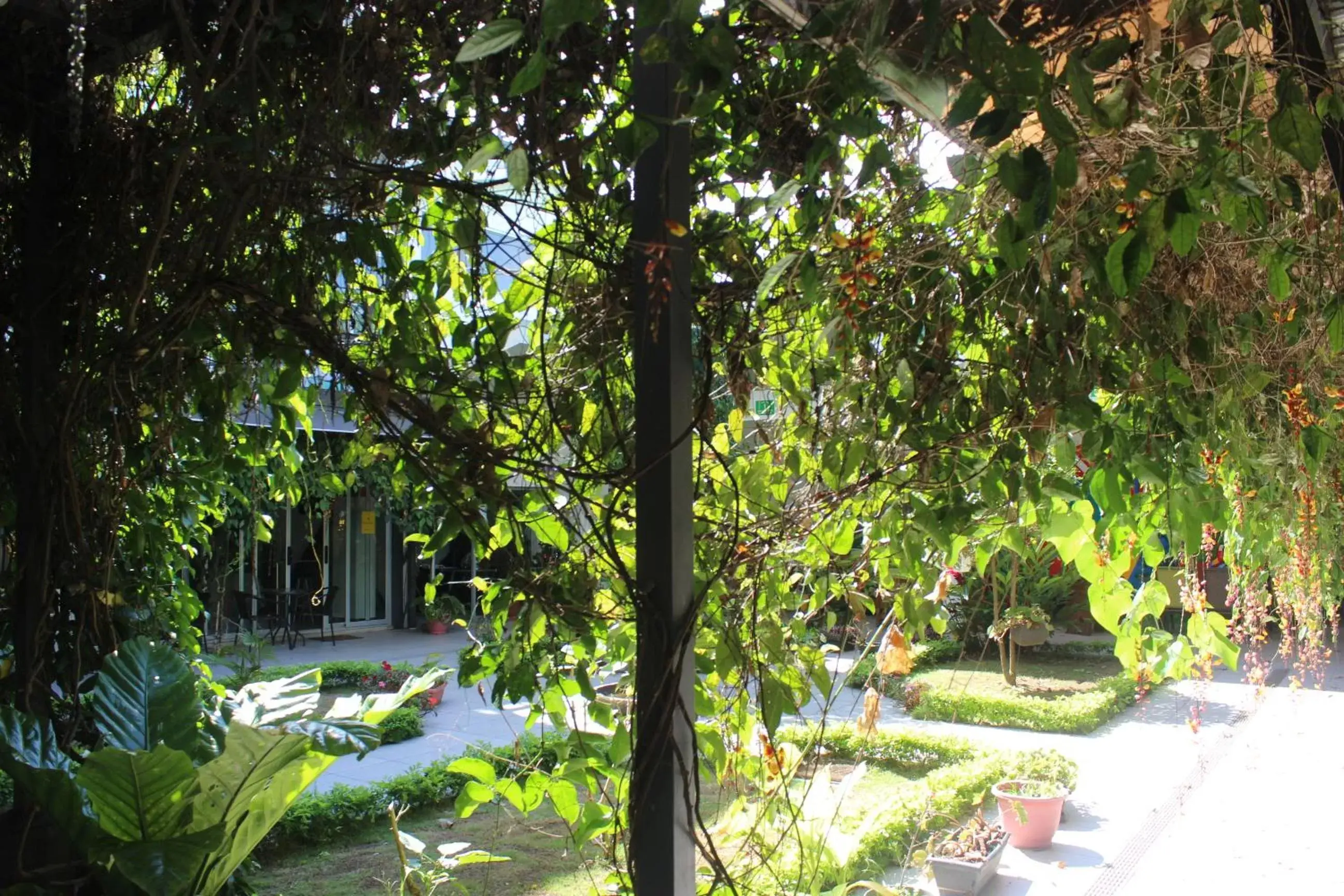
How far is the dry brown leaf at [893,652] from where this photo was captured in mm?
2270

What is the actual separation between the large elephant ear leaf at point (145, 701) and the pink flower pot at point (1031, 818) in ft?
15.9

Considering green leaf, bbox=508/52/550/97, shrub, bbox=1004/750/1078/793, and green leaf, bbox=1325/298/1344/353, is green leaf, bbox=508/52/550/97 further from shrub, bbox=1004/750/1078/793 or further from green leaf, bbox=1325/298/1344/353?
shrub, bbox=1004/750/1078/793

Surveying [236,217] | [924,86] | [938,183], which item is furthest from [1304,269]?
[236,217]

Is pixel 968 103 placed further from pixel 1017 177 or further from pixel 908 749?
pixel 908 749

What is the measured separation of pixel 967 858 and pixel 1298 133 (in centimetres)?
461

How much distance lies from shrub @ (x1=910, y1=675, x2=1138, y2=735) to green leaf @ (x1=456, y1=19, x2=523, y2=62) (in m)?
8.08

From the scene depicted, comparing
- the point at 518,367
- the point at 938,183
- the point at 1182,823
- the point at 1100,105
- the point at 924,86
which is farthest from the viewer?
the point at 1182,823

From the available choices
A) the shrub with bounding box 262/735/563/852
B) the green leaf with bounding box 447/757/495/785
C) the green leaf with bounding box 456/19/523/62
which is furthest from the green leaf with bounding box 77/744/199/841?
the shrub with bounding box 262/735/563/852

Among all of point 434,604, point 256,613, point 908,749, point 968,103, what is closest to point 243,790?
point 434,604

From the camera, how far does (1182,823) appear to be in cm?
609

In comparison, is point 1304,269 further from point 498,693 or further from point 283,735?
point 283,735

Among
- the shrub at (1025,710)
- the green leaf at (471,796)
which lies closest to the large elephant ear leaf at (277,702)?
the green leaf at (471,796)

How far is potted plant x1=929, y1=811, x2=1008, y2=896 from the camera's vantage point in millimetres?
4918

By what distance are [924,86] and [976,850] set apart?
16.1ft
